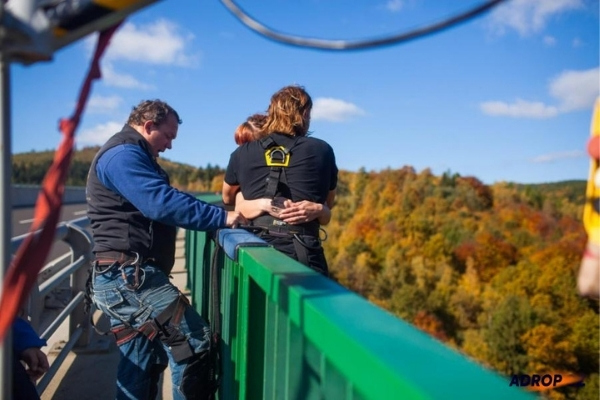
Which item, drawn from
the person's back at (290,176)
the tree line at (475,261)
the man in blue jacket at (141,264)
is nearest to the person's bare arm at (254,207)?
the person's back at (290,176)

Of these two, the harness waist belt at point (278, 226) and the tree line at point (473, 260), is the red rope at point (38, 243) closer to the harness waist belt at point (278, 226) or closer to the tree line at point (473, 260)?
the harness waist belt at point (278, 226)

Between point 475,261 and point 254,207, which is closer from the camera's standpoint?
point 254,207

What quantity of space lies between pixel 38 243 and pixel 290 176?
7.17 feet

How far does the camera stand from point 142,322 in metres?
2.92

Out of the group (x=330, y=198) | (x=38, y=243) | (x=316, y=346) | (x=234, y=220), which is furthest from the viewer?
(x=330, y=198)

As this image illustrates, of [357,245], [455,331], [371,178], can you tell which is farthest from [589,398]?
[371,178]

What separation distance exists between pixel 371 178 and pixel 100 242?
8687 centimetres

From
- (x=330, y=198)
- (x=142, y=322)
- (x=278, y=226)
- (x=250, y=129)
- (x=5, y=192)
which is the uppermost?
(x=250, y=129)

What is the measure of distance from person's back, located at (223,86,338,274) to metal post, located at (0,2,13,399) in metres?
2.06

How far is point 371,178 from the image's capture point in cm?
8900

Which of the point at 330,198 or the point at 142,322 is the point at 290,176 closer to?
the point at 330,198

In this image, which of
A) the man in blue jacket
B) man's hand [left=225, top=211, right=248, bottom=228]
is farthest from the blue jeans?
man's hand [left=225, top=211, right=248, bottom=228]

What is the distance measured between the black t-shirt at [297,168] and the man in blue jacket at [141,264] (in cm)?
35

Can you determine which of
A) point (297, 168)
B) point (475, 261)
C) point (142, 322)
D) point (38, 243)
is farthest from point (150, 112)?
point (475, 261)
